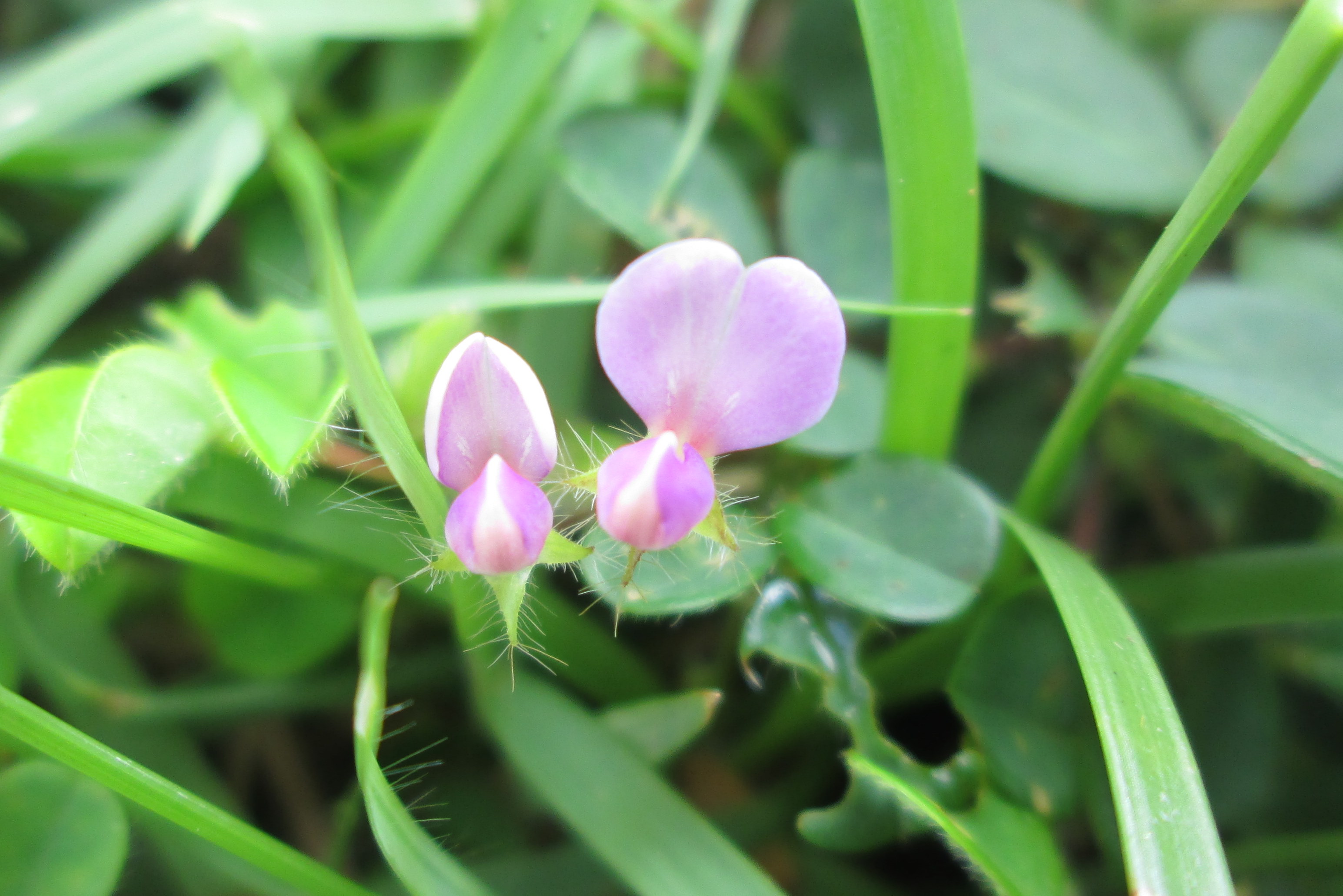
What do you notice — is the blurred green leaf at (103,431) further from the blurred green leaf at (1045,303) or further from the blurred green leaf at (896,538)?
the blurred green leaf at (1045,303)

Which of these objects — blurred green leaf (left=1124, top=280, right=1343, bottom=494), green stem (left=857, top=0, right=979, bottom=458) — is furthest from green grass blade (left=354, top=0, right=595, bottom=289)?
blurred green leaf (left=1124, top=280, right=1343, bottom=494)

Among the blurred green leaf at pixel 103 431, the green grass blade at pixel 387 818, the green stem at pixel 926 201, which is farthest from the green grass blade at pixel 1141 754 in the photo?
the blurred green leaf at pixel 103 431

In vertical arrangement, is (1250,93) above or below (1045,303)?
above

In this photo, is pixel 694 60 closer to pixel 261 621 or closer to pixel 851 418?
pixel 851 418

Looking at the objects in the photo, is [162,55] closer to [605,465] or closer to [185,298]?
[185,298]

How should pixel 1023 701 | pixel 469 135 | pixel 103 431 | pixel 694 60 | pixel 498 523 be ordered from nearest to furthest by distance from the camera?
1. pixel 498 523
2. pixel 103 431
3. pixel 1023 701
4. pixel 469 135
5. pixel 694 60

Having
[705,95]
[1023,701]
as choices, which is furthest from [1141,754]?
[705,95]

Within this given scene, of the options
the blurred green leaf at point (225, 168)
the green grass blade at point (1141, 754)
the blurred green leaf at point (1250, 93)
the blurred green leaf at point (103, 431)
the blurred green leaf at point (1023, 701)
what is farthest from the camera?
the blurred green leaf at point (1250, 93)
